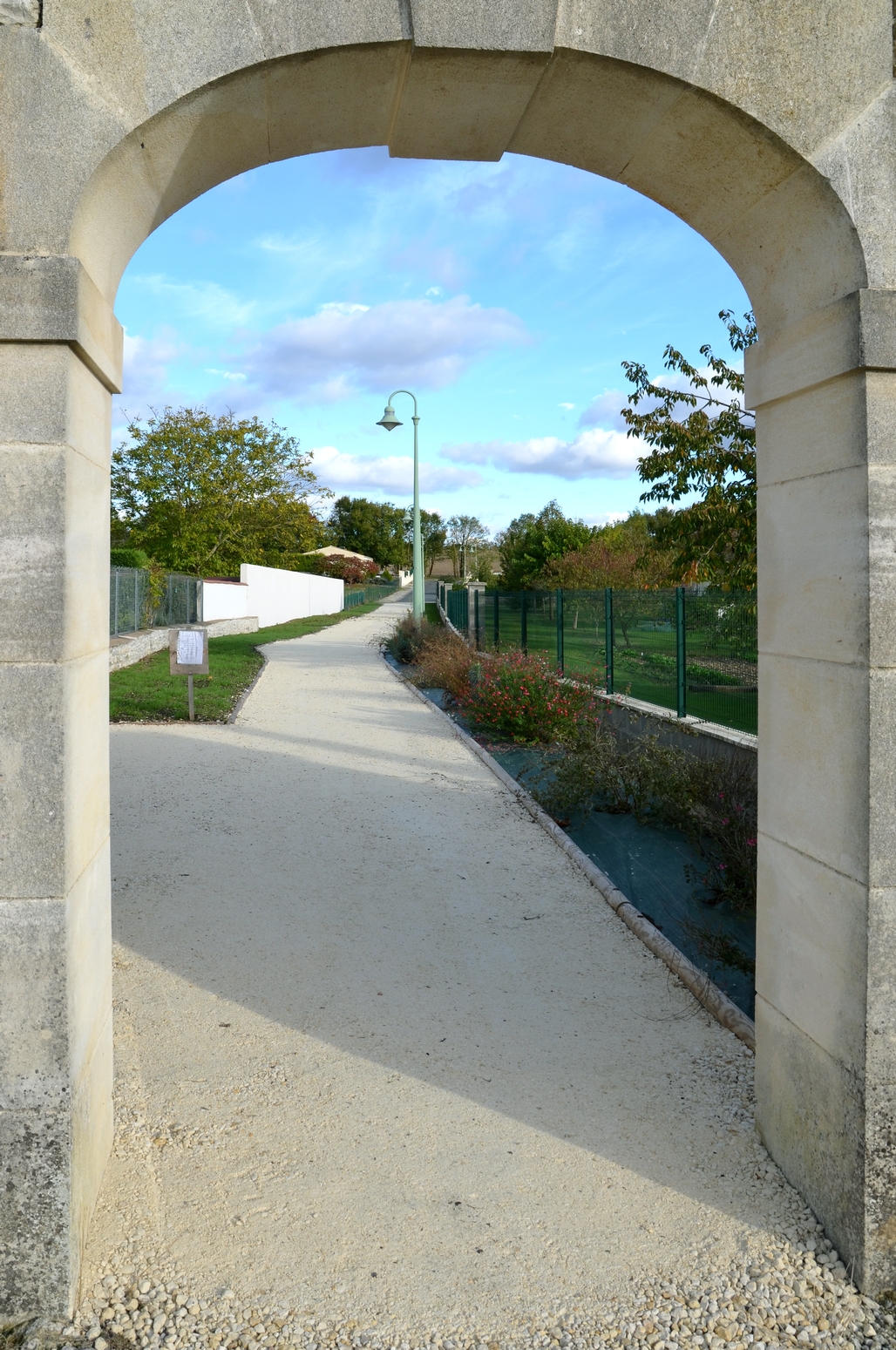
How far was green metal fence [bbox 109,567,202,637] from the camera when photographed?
20.8 metres

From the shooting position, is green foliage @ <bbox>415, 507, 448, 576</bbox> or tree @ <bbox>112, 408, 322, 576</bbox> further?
green foliage @ <bbox>415, 507, 448, 576</bbox>

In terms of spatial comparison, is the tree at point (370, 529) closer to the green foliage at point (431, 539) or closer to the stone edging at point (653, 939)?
the green foliage at point (431, 539)

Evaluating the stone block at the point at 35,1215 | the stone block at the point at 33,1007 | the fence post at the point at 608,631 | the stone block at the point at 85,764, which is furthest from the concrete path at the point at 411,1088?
the fence post at the point at 608,631

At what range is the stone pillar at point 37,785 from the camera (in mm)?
2617

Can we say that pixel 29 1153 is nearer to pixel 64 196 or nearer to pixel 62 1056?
pixel 62 1056

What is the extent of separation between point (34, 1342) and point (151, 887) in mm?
3656

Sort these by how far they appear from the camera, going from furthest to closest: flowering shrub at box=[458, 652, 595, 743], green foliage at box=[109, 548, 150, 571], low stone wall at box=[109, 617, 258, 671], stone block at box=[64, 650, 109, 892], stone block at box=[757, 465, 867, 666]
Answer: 1. green foliage at box=[109, 548, 150, 571]
2. low stone wall at box=[109, 617, 258, 671]
3. flowering shrub at box=[458, 652, 595, 743]
4. stone block at box=[757, 465, 867, 666]
5. stone block at box=[64, 650, 109, 892]

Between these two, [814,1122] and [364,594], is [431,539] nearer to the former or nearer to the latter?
[364,594]

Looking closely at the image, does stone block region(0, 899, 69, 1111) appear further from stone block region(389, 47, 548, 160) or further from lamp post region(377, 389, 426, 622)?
lamp post region(377, 389, 426, 622)

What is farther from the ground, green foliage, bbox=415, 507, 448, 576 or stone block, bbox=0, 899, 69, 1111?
green foliage, bbox=415, 507, 448, 576

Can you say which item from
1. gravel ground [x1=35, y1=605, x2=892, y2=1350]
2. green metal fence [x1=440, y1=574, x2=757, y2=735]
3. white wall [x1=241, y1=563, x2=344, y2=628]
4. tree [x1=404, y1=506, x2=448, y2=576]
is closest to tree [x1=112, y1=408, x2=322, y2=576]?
white wall [x1=241, y1=563, x2=344, y2=628]

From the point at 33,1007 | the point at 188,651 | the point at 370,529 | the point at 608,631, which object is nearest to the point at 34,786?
the point at 33,1007

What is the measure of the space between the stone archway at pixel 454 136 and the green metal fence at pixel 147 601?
1646 cm

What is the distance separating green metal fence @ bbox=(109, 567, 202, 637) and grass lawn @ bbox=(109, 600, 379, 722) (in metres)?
1.06
